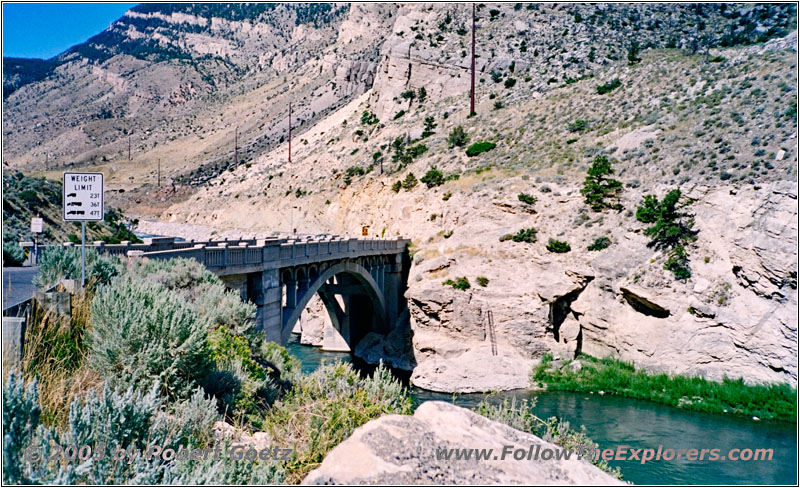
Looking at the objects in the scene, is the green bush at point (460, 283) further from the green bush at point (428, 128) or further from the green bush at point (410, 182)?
the green bush at point (428, 128)

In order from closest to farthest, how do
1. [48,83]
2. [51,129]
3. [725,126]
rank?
[725,126], [51,129], [48,83]

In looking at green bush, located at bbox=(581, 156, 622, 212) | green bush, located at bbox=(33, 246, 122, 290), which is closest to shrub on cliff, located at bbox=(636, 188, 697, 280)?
green bush, located at bbox=(581, 156, 622, 212)

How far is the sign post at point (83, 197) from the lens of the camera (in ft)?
29.5

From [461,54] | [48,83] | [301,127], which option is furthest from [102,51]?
[461,54]

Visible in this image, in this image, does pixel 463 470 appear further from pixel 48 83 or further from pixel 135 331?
pixel 48 83

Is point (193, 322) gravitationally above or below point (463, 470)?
above

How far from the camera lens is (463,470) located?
4.75 meters

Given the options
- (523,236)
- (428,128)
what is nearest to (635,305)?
(523,236)

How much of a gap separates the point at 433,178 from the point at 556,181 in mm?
9181

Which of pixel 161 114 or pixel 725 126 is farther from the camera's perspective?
pixel 161 114

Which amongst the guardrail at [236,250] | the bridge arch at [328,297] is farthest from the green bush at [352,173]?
the guardrail at [236,250]

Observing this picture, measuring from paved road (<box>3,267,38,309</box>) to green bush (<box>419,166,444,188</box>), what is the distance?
27827 mm

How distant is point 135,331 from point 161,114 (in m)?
142

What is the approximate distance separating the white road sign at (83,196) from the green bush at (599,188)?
2852cm
